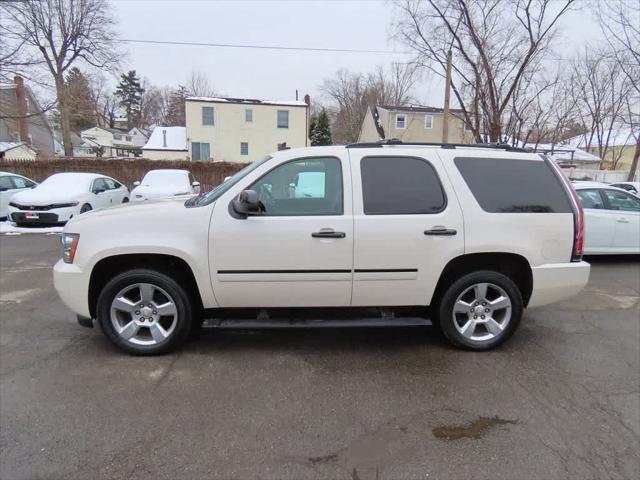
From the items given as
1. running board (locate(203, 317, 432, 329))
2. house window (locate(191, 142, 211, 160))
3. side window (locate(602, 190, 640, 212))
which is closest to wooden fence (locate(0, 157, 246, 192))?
house window (locate(191, 142, 211, 160))

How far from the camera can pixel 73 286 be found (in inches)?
A: 143

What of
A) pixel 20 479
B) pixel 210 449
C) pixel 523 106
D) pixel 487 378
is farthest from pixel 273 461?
pixel 523 106

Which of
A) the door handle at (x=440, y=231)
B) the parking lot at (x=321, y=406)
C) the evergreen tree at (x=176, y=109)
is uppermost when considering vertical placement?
the evergreen tree at (x=176, y=109)

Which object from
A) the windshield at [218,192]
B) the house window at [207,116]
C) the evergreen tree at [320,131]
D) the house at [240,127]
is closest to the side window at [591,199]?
the windshield at [218,192]

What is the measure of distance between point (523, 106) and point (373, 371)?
2497cm

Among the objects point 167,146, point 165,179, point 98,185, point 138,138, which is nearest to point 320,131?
point 167,146

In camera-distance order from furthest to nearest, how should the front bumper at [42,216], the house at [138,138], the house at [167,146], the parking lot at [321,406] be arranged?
the house at [138,138] → the house at [167,146] → the front bumper at [42,216] → the parking lot at [321,406]

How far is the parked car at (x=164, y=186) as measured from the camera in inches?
488

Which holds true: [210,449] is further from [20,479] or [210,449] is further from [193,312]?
[193,312]

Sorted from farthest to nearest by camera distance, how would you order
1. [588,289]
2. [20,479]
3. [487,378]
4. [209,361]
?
1. [588,289]
2. [209,361]
3. [487,378]
4. [20,479]

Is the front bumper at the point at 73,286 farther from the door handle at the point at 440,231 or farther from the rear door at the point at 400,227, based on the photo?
the door handle at the point at 440,231

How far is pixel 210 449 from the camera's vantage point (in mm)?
2586

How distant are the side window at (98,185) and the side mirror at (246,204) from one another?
1077cm

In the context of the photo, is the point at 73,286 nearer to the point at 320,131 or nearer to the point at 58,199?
the point at 58,199
